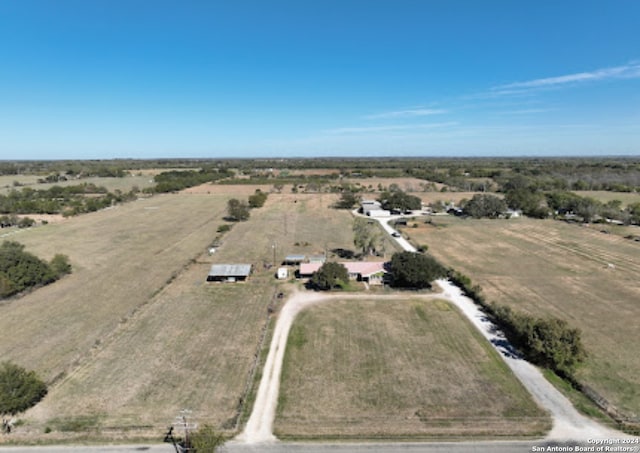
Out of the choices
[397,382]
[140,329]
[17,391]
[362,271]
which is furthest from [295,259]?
[17,391]

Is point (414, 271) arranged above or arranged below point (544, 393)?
above

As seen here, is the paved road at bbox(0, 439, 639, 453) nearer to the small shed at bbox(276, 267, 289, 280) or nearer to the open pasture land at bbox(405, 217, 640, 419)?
the open pasture land at bbox(405, 217, 640, 419)

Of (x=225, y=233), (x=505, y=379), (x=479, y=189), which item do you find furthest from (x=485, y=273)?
(x=479, y=189)

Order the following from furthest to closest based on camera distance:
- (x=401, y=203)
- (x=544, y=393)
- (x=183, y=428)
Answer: (x=401, y=203), (x=544, y=393), (x=183, y=428)

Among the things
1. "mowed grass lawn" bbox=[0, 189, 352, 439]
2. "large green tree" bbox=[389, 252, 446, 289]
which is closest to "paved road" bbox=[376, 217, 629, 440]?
"large green tree" bbox=[389, 252, 446, 289]

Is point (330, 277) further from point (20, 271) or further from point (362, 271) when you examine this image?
point (20, 271)

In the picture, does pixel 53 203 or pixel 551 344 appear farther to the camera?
pixel 53 203

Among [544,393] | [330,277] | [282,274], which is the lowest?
[544,393]
